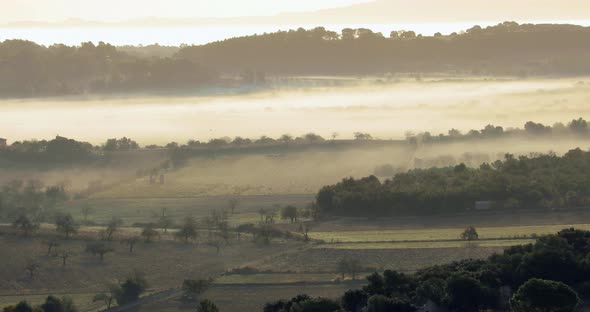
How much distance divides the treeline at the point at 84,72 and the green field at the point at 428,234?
155ft

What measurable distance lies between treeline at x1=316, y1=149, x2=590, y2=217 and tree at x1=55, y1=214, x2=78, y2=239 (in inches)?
246

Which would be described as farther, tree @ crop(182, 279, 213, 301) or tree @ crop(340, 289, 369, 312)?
tree @ crop(182, 279, 213, 301)

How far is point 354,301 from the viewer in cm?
2327

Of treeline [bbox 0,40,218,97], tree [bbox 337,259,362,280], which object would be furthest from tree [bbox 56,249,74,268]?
treeline [bbox 0,40,218,97]

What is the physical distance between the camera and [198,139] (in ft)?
178

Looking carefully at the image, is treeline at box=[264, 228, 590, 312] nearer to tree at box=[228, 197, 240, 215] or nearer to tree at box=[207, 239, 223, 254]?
tree at box=[207, 239, 223, 254]

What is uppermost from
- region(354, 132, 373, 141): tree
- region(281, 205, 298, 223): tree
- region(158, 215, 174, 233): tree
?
region(354, 132, 373, 141): tree

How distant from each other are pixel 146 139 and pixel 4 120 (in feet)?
43.8

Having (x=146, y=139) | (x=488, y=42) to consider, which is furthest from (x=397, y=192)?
(x=488, y=42)

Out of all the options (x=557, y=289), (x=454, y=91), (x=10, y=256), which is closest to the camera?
(x=557, y=289)

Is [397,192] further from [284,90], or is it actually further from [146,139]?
[284,90]

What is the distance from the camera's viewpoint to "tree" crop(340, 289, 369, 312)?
2317 cm

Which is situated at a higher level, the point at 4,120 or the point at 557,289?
the point at 4,120

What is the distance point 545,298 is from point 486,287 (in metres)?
1.65
